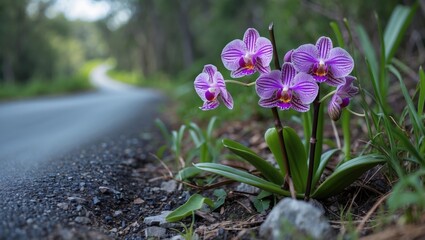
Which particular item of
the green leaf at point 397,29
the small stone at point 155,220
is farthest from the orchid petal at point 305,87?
the green leaf at point 397,29

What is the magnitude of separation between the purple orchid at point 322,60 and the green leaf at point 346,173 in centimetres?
30

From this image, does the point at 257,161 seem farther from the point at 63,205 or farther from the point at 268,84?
the point at 63,205

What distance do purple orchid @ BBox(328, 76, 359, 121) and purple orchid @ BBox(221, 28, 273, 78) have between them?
257 mm

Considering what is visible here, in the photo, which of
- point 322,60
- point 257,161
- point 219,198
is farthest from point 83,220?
point 322,60

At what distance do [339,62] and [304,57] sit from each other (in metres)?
0.12

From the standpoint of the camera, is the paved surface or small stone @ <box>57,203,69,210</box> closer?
the paved surface

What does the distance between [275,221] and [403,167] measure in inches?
27.2

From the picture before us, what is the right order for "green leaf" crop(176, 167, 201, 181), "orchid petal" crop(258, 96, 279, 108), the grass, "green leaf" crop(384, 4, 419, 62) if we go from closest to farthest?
"orchid petal" crop(258, 96, 279, 108), "green leaf" crop(176, 167, 201, 181), "green leaf" crop(384, 4, 419, 62), the grass

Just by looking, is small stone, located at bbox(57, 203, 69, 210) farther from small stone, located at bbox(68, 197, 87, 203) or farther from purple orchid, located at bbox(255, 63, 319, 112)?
purple orchid, located at bbox(255, 63, 319, 112)

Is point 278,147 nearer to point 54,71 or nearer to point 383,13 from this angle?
point 383,13

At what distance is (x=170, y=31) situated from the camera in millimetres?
22188

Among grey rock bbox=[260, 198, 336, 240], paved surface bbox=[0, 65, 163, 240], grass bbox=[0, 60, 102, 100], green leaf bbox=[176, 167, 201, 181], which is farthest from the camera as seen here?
grass bbox=[0, 60, 102, 100]

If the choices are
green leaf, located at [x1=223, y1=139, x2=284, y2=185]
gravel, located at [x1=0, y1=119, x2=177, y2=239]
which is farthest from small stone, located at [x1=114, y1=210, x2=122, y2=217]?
green leaf, located at [x1=223, y1=139, x2=284, y2=185]

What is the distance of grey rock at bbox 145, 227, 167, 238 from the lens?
1509 mm
